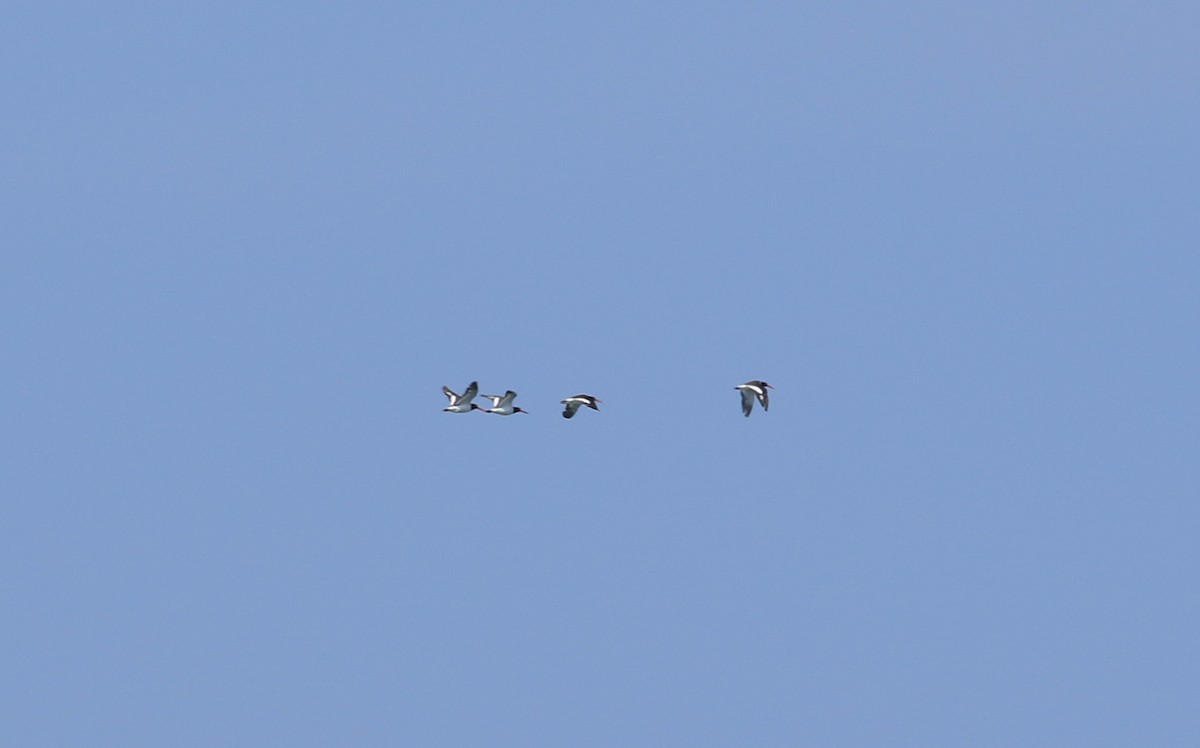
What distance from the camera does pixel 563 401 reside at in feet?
530

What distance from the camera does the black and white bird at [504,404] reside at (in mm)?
162500

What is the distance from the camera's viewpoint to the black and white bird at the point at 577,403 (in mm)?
160750

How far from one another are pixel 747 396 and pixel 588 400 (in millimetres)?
9845

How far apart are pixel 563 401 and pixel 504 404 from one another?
4.08 meters

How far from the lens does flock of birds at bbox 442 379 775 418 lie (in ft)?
512

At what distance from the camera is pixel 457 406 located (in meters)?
160

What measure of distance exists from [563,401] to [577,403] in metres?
0.86

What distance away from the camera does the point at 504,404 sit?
6442 inches

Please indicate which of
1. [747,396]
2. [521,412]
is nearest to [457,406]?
[521,412]

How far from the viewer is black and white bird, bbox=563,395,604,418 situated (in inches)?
6329

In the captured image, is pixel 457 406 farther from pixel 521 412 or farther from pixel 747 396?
pixel 747 396

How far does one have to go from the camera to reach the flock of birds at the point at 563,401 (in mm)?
156000

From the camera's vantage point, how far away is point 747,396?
156750 millimetres
